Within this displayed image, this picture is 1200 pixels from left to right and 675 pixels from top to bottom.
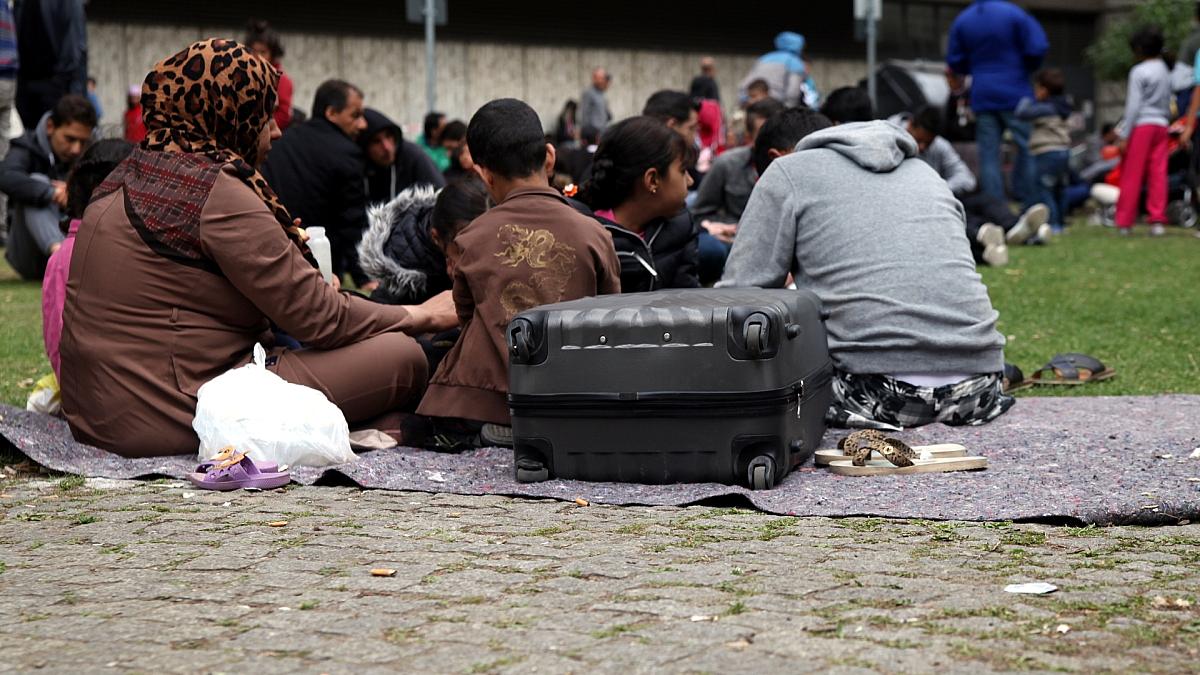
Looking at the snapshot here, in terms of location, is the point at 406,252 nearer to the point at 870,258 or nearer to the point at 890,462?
the point at 870,258

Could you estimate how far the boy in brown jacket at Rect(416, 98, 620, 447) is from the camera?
5125 mm

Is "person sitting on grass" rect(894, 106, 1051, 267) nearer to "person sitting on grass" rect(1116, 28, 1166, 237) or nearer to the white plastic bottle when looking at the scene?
"person sitting on grass" rect(1116, 28, 1166, 237)

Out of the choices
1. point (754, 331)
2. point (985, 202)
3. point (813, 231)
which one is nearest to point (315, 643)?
point (754, 331)

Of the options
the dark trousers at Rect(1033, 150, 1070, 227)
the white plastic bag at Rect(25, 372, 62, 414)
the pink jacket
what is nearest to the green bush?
the dark trousers at Rect(1033, 150, 1070, 227)

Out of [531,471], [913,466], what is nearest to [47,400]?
[531,471]

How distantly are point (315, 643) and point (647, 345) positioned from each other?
1.71 meters

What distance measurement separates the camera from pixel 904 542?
3.79m

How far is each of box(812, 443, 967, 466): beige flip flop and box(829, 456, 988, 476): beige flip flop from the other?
2.2 inches

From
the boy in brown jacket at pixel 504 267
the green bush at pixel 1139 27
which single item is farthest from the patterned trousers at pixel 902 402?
the green bush at pixel 1139 27

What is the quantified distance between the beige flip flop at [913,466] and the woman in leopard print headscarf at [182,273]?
1.70m

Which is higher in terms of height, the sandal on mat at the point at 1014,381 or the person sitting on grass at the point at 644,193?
the person sitting on grass at the point at 644,193

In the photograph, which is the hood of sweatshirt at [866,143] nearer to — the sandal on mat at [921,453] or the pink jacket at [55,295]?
the sandal on mat at [921,453]

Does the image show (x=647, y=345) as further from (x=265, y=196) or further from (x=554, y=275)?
(x=265, y=196)

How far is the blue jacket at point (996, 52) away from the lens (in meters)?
14.9
